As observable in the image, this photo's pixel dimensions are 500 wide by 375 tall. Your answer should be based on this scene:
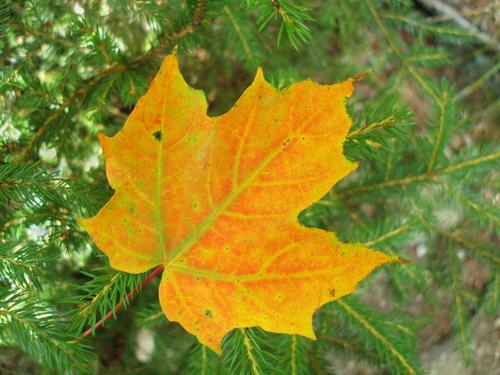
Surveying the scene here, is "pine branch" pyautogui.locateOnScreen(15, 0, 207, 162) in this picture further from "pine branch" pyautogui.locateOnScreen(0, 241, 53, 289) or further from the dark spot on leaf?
the dark spot on leaf

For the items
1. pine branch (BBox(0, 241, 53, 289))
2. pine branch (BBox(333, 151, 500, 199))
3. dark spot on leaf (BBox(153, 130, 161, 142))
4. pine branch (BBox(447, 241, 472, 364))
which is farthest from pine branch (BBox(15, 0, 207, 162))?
pine branch (BBox(447, 241, 472, 364))

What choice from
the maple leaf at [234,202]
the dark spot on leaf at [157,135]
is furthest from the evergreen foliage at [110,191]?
the dark spot on leaf at [157,135]

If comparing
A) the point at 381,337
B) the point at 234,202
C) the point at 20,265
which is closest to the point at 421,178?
the point at 381,337

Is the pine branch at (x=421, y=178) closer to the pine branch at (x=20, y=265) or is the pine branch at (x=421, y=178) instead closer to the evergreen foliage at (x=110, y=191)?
the evergreen foliage at (x=110, y=191)

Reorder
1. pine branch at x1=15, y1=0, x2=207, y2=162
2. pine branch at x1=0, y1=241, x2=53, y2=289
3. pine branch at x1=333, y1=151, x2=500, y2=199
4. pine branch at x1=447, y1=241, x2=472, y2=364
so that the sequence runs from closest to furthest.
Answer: pine branch at x1=0, y1=241, x2=53, y2=289 < pine branch at x1=15, y1=0, x2=207, y2=162 < pine branch at x1=333, y1=151, x2=500, y2=199 < pine branch at x1=447, y1=241, x2=472, y2=364

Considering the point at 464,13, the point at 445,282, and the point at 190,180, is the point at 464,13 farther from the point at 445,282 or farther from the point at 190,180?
the point at 190,180

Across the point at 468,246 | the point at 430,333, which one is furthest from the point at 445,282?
the point at 430,333
